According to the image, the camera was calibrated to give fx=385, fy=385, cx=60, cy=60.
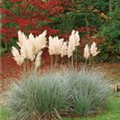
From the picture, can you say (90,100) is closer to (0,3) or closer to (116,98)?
(116,98)

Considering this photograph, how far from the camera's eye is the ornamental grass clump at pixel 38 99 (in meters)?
6.78

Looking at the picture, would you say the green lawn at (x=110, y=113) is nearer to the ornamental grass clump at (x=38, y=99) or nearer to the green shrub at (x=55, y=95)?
the green shrub at (x=55, y=95)

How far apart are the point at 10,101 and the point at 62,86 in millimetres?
994

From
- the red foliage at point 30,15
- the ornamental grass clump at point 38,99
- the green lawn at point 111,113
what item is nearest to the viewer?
the ornamental grass clump at point 38,99

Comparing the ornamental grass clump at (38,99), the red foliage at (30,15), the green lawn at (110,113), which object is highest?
the red foliage at (30,15)

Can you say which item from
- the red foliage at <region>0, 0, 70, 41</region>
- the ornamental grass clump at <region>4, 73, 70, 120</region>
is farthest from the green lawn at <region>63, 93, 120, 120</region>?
the red foliage at <region>0, 0, 70, 41</region>

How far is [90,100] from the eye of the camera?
7191 mm

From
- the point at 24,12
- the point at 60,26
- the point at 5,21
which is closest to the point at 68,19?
the point at 60,26

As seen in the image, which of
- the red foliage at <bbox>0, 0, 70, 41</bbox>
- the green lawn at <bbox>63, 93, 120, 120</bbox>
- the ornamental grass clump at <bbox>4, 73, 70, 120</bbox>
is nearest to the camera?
the ornamental grass clump at <bbox>4, 73, 70, 120</bbox>

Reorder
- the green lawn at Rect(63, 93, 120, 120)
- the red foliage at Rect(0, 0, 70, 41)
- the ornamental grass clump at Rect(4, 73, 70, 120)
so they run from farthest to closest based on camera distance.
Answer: the red foliage at Rect(0, 0, 70, 41) → the green lawn at Rect(63, 93, 120, 120) → the ornamental grass clump at Rect(4, 73, 70, 120)

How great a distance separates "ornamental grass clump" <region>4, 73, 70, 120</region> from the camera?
6.78m

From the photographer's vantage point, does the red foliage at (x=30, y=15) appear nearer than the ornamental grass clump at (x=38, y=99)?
No

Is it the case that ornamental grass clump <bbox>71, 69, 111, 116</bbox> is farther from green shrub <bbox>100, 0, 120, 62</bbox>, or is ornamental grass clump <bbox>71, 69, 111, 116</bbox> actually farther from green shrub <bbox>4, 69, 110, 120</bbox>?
green shrub <bbox>100, 0, 120, 62</bbox>

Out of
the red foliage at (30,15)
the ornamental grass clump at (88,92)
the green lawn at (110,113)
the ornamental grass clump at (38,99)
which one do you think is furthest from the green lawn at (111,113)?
the red foliage at (30,15)
